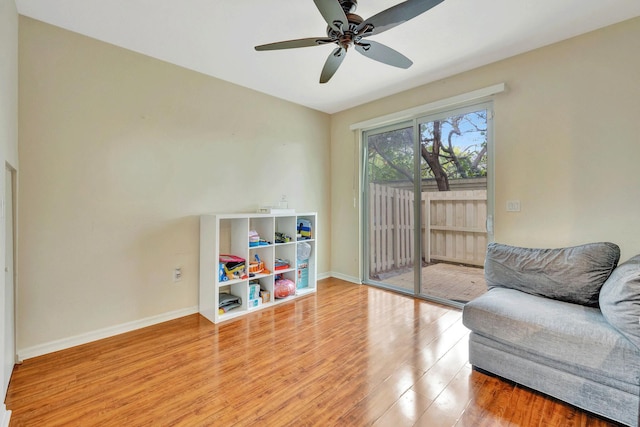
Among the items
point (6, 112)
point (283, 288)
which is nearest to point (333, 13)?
point (6, 112)

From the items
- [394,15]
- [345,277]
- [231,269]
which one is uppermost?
[394,15]

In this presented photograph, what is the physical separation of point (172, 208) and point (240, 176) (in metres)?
0.85

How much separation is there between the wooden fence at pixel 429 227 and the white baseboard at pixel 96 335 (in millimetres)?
2526

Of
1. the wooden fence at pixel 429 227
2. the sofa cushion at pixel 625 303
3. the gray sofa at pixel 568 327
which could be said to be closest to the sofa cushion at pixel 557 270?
the gray sofa at pixel 568 327

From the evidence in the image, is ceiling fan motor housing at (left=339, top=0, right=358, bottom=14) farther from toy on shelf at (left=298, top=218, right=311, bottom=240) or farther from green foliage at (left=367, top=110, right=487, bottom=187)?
toy on shelf at (left=298, top=218, right=311, bottom=240)

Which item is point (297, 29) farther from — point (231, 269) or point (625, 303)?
point (625, 303)

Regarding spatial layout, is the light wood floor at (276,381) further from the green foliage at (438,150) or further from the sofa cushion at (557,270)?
the green foliage at (438,150)

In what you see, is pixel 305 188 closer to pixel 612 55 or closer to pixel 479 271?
pixel 479 271

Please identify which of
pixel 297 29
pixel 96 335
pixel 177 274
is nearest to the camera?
pixel 297 29

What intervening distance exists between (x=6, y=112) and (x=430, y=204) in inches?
144

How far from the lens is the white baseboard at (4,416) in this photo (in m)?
1.40

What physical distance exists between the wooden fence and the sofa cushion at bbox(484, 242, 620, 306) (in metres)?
0.66

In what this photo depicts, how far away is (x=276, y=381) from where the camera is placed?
183cm

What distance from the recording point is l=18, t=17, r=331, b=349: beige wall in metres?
2.12
